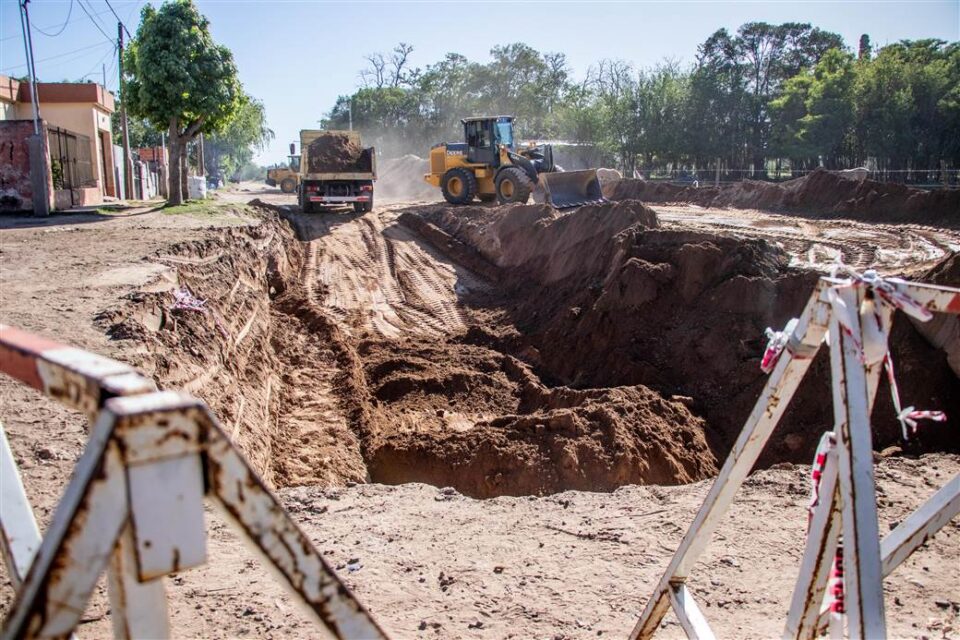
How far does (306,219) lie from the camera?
23.0m

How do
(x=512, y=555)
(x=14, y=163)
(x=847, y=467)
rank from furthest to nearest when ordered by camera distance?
(x=14, y=163) < (x=512, y=555) < (x=847, y=467)

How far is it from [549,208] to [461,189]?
758cm

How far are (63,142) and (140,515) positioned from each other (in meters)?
24.4

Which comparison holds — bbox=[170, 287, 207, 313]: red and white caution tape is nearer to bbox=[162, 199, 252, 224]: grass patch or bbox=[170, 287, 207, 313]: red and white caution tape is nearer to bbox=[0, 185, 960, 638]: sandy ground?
bbox=[0, 185, 960, 638]: sandy ground

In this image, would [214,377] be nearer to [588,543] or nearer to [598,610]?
[588,543]

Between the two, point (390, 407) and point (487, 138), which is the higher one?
point (487, 138)

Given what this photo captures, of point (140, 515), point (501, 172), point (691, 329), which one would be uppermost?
point (501, 172)

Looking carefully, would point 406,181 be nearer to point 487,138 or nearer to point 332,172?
point 332,172

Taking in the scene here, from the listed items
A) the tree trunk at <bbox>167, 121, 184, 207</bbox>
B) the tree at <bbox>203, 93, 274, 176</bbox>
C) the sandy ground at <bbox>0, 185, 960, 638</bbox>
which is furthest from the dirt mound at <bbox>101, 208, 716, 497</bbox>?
the tree at <bbox>203, 93, 274, 176</bbox>

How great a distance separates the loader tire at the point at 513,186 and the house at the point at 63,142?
1235 centimetres

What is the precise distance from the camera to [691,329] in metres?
10.2

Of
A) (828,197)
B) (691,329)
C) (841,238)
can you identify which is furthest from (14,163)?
(828,197)

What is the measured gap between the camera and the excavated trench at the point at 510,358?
726 centimetres

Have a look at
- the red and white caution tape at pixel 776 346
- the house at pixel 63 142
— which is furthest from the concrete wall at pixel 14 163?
the red and white caution tape at pixel 776 346
